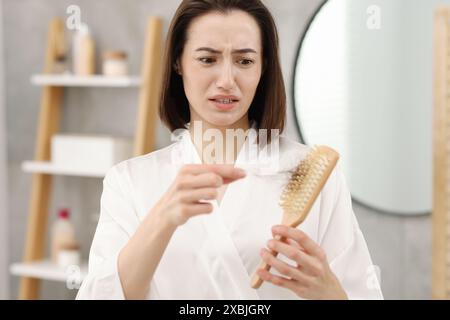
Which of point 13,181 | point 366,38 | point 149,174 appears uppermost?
point 366,38

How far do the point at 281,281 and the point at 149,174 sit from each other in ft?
0.56

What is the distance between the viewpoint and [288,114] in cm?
83

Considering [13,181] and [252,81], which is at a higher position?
[252,81]

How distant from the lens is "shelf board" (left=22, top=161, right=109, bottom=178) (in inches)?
51.4

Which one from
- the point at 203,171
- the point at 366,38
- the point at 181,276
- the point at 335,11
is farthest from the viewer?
the point at 366,38

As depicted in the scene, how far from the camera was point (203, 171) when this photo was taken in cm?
49

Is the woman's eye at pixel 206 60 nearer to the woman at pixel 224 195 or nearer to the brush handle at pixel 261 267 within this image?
the woman at pixel 224 195

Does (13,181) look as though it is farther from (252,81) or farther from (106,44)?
(252,81)

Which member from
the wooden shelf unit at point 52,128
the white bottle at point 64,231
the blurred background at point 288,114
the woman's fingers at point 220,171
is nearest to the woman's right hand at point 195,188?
the woman's fingers at point 220,171

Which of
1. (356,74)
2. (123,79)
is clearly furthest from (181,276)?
(123,79)

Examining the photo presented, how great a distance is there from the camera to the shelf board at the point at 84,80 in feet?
4.14

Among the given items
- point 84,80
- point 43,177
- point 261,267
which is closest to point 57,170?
point 43,177

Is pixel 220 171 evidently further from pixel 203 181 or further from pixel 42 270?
pixel 42 270

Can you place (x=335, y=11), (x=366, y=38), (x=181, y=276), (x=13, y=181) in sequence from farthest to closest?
(x=13, y=181) → (x=366, y=38) → (x=335, y=11) → (x=181, y=276)
